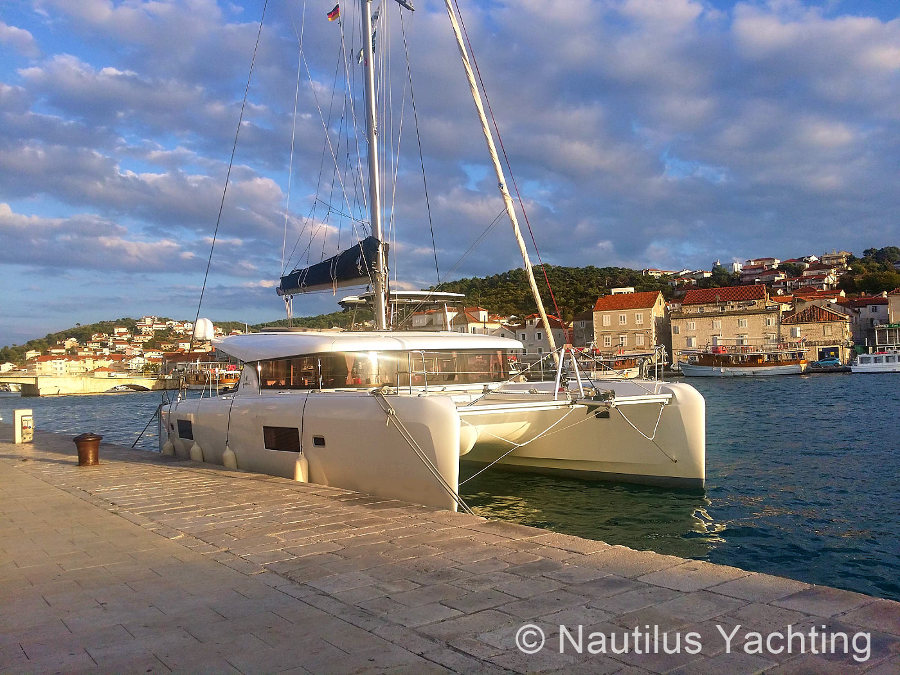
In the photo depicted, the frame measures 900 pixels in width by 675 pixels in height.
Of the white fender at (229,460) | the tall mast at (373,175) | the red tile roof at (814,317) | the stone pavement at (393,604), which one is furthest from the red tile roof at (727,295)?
the stone pavement at (393,604)

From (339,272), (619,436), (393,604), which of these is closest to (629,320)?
(339,272)

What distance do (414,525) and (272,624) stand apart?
257 cm

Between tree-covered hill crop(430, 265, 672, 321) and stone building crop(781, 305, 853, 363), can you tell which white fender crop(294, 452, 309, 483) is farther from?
stone building crop(781, 305, 853, 363)

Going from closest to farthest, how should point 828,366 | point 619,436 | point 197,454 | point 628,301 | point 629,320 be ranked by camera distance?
1. point 619,436
2. point 197,454
3. point 828,366
4. point 629,320
5. point 628,301

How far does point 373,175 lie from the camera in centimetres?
1261

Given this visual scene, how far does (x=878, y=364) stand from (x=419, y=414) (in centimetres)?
5952

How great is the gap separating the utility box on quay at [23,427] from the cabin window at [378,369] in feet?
28.0

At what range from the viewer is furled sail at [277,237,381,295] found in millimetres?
11922

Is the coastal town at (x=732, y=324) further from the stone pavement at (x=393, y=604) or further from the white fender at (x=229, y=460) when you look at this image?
the stone pavement at (x=393, y=604)

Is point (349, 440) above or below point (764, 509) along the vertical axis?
above

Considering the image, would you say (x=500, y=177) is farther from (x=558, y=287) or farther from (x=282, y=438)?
(x=558, y=287)

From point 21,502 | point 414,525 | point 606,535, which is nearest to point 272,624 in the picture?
point 414,525

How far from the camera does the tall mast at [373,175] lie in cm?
1197

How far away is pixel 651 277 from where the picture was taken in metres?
108
